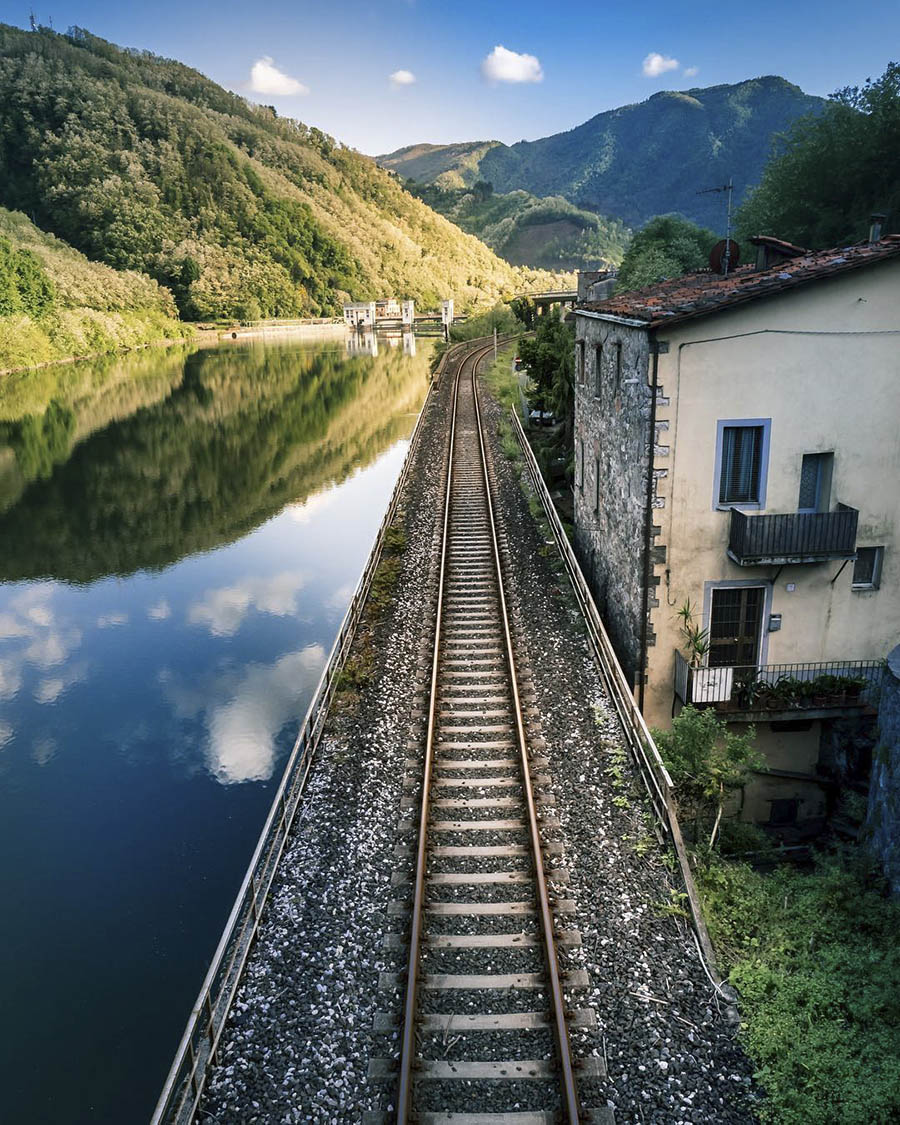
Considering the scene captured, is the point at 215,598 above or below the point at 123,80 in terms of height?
below

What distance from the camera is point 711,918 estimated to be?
982cm

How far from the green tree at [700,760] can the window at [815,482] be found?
195 inches

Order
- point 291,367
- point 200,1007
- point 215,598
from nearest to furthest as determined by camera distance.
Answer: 1. point 200,1007
2. point 215,598
3. point 291,367

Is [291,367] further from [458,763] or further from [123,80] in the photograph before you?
[123,80]

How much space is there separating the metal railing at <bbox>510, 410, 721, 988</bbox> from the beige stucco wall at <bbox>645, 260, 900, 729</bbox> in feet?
4.64

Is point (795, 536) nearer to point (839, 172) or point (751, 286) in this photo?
point (751, 286)

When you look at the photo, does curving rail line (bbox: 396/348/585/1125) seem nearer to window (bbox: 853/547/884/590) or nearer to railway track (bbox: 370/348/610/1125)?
railway track (bbox: 370/348/610/1125)

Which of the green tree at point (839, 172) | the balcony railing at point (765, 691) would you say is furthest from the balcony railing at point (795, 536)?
the green tree at point (839, 172)

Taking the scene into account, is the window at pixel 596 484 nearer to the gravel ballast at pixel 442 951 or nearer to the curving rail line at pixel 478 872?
the curving rail line at pixel 478 872

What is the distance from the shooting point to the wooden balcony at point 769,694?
14.9 meters

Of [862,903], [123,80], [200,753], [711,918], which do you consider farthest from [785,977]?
[123,80]

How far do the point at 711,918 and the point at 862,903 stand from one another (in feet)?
7.03

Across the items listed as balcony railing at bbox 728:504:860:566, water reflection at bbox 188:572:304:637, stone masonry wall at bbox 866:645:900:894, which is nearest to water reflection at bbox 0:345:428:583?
water reflection at bbox 188:572:304:637

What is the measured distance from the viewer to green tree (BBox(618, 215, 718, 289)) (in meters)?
44.6
